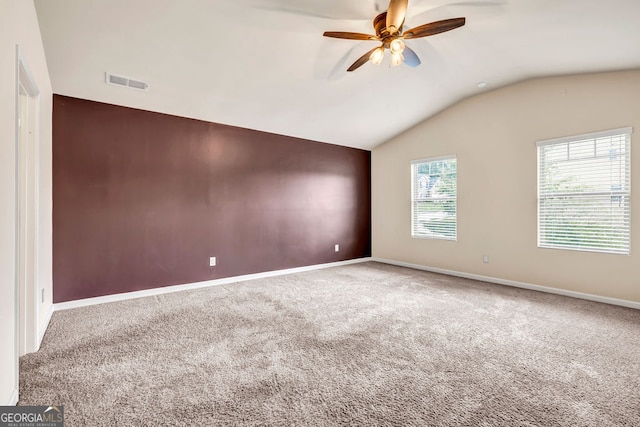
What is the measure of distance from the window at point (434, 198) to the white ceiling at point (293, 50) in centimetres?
128

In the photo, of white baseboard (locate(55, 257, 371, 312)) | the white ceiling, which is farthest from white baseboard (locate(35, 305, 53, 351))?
the white ceiling

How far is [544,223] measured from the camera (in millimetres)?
3980

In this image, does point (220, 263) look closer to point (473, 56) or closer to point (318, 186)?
point (318, 186)

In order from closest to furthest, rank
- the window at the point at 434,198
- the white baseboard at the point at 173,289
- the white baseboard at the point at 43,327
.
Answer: the white baseboard at the point at 43,327 < the white baseboard at the point at 173,289 < the window at the point at 434,198

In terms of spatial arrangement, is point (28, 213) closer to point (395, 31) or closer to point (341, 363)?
point (341, 363)

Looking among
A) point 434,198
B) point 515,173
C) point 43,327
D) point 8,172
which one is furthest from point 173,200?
point 515,173

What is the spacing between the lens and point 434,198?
5258 millimetres

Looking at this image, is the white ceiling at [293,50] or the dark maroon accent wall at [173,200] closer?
the white ceiling at [293,50]

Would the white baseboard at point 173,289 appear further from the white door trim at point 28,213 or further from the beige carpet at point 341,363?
the white door trim at point 28,213

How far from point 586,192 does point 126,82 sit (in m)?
5.59

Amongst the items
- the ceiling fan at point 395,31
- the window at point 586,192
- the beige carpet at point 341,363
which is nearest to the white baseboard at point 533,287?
the beige carpet at point 341,363

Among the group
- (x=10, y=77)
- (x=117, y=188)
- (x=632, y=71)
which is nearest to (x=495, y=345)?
(x=632, y=71)

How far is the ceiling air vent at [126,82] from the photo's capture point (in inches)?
122

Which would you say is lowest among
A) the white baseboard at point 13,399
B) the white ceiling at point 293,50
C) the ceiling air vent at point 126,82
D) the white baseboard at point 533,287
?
the white baseboard at point 533,287
